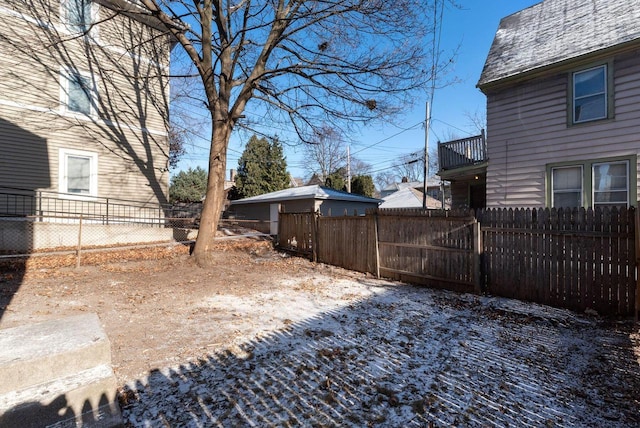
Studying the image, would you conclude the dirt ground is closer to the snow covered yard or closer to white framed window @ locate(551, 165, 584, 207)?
the snow covered yard

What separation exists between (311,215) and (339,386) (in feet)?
25.2

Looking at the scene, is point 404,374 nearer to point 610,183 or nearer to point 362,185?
point 610,183

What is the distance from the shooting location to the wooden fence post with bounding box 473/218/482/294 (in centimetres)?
602

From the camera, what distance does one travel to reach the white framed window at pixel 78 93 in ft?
36.1

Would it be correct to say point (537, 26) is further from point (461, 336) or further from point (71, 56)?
point (71, 56)

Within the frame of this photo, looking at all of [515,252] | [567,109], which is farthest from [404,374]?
[567,109]

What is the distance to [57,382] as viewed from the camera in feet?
6.99

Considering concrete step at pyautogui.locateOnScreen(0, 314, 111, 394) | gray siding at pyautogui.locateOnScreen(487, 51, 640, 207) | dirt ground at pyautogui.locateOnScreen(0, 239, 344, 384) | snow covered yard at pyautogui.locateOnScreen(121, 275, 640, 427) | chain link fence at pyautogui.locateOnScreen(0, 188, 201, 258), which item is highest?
gray siding at pyautogui.locateOnScreen(487, 51, 640, 207)

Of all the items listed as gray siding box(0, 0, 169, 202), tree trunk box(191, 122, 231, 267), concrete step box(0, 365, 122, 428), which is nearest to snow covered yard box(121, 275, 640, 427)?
concrete step box(0, 365, 122, 428)

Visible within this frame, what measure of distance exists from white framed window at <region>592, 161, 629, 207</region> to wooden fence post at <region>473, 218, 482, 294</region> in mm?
4148

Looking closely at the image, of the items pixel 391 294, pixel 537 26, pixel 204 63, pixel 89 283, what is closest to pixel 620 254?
pixel 391 294

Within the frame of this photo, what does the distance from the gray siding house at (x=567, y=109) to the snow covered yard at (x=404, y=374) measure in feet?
15.6

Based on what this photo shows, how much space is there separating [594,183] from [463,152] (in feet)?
14.0

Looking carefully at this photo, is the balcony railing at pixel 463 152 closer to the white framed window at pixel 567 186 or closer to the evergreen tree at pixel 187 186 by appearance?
the white framed window at pixel 567 186
